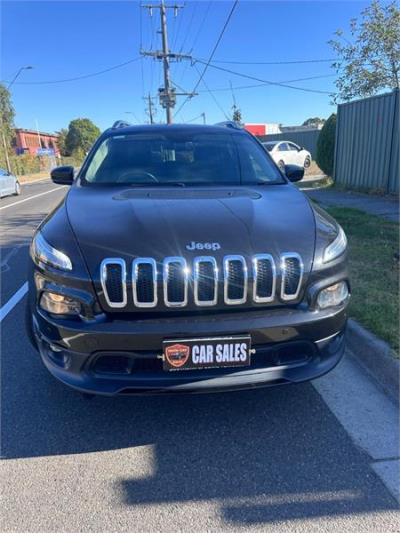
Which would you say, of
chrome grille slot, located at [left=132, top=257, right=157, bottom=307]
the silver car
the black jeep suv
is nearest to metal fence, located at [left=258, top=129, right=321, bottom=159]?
the silver car

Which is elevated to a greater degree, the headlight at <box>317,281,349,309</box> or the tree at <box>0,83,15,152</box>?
the tree at <box>0,83,15,152</box>

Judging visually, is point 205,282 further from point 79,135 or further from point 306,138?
point 79,135

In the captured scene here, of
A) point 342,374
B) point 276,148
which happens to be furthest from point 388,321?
point 276,148

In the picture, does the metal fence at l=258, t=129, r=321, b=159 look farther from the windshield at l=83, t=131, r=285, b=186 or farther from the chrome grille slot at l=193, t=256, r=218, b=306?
the chrome grille slot at l=193, t=256, r=218, b=306

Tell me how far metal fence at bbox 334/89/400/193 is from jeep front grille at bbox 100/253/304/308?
9.70 m

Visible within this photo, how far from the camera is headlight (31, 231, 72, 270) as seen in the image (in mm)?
2365

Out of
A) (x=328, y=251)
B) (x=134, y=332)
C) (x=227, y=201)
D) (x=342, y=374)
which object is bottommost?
(x=342, y=374)

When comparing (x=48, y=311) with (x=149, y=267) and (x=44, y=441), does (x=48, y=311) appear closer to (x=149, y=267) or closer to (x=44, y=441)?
(x=149, y=267)

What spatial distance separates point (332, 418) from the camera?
272 cm

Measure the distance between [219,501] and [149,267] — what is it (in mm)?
1179

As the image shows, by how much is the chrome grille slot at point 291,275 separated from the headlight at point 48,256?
3.70 feet

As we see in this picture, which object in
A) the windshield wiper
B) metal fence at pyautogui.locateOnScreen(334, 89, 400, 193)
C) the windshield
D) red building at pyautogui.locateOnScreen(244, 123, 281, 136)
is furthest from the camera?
red building at pyautogui.locateOnScreen(244, 123, 281, 136)

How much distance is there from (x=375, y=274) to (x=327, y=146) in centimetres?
1139

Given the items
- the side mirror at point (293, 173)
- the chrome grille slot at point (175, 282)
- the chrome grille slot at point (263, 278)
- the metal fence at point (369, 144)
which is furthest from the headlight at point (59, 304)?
the metal fence at point (369, 144)
